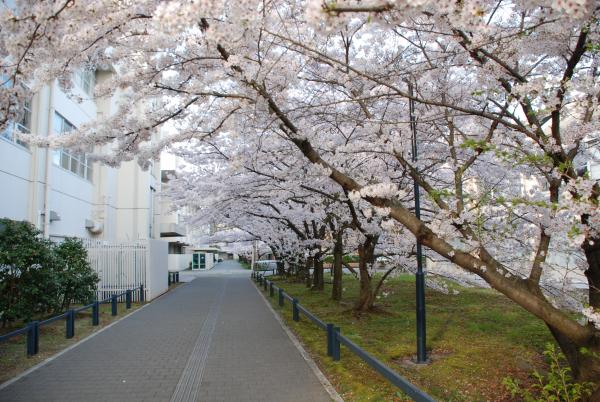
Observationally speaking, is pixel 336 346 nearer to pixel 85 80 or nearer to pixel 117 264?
pixel 117 264

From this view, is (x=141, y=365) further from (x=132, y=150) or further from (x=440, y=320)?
(x=440, y=320)

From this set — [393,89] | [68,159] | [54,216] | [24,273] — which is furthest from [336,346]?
[68,159]

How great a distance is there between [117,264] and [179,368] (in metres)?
11.1

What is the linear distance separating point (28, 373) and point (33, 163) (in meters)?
9.45

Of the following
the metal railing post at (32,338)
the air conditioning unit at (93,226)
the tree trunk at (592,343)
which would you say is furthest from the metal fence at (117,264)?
the tree trunk at (592,343)

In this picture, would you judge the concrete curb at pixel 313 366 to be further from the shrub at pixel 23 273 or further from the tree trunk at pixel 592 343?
the shrub at pixel 23 273

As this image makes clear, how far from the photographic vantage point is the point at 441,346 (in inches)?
369

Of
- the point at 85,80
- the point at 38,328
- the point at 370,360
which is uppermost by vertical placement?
the point at 85,80

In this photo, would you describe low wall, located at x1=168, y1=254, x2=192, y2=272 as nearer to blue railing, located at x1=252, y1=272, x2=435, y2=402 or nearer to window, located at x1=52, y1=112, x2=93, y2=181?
window, located at x1=52, y1=112, x2=93, y2=181

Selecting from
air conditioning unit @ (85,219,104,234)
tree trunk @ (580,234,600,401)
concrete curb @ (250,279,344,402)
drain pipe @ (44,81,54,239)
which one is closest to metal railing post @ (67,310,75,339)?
concrete curb @ (250,279,344,402)

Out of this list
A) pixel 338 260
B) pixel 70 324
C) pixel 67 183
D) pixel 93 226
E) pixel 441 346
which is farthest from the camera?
pixel 93 226

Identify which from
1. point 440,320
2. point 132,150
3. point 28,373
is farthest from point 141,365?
point 440,320

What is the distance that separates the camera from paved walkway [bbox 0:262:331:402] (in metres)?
6.23

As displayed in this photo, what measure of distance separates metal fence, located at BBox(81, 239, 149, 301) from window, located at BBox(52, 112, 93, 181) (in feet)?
10.9
